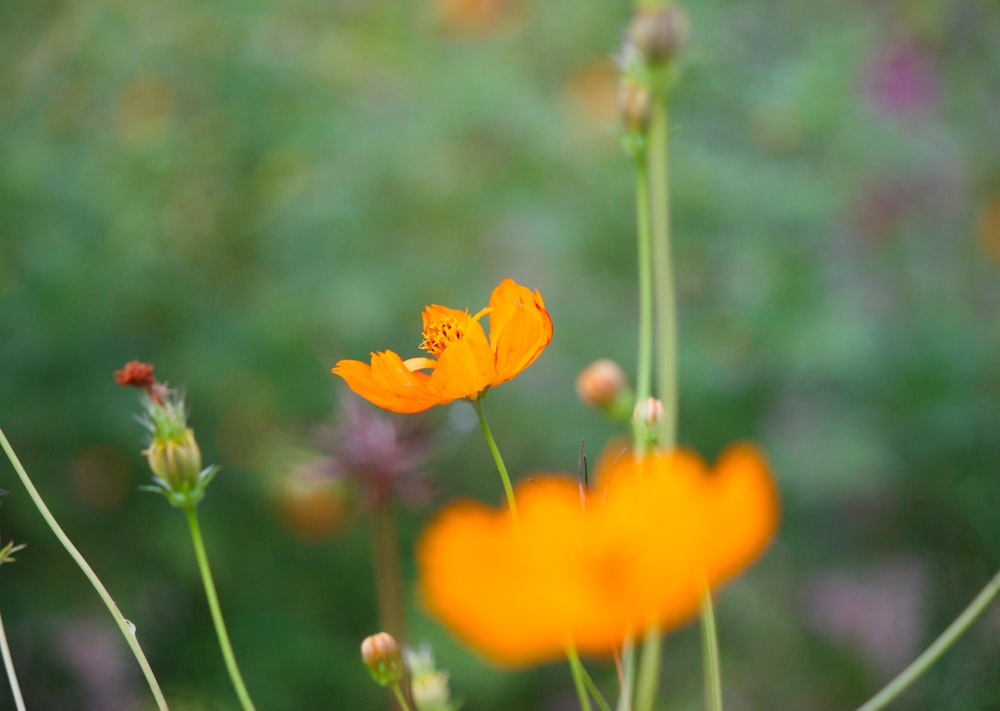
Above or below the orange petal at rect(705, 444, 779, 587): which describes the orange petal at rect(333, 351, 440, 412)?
above

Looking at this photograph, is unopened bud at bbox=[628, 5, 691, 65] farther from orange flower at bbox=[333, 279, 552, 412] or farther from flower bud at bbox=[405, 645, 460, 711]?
flower bud at bbox=[405, 645, 460, 711]

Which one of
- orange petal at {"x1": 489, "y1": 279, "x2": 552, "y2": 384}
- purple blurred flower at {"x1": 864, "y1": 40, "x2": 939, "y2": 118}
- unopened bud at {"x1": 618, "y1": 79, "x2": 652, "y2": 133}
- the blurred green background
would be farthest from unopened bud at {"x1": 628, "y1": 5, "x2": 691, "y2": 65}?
purple blurred flower at {"x1": 864, "y1": 40, "x2": 939, "y2": 118}

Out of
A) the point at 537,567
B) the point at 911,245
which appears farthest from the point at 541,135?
the point at 537,567

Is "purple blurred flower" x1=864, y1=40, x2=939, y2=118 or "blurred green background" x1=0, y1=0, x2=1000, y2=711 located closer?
"blurred green background" x1=0, y1=0, x2=1000, y2=711

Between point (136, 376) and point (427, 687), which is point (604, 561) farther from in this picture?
point (136, 376)

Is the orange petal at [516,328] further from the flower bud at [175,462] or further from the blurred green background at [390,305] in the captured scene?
the blurred green background at [390,305]

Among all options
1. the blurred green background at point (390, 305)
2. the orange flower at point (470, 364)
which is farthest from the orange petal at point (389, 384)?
the blurred green background at point (390, 305)
